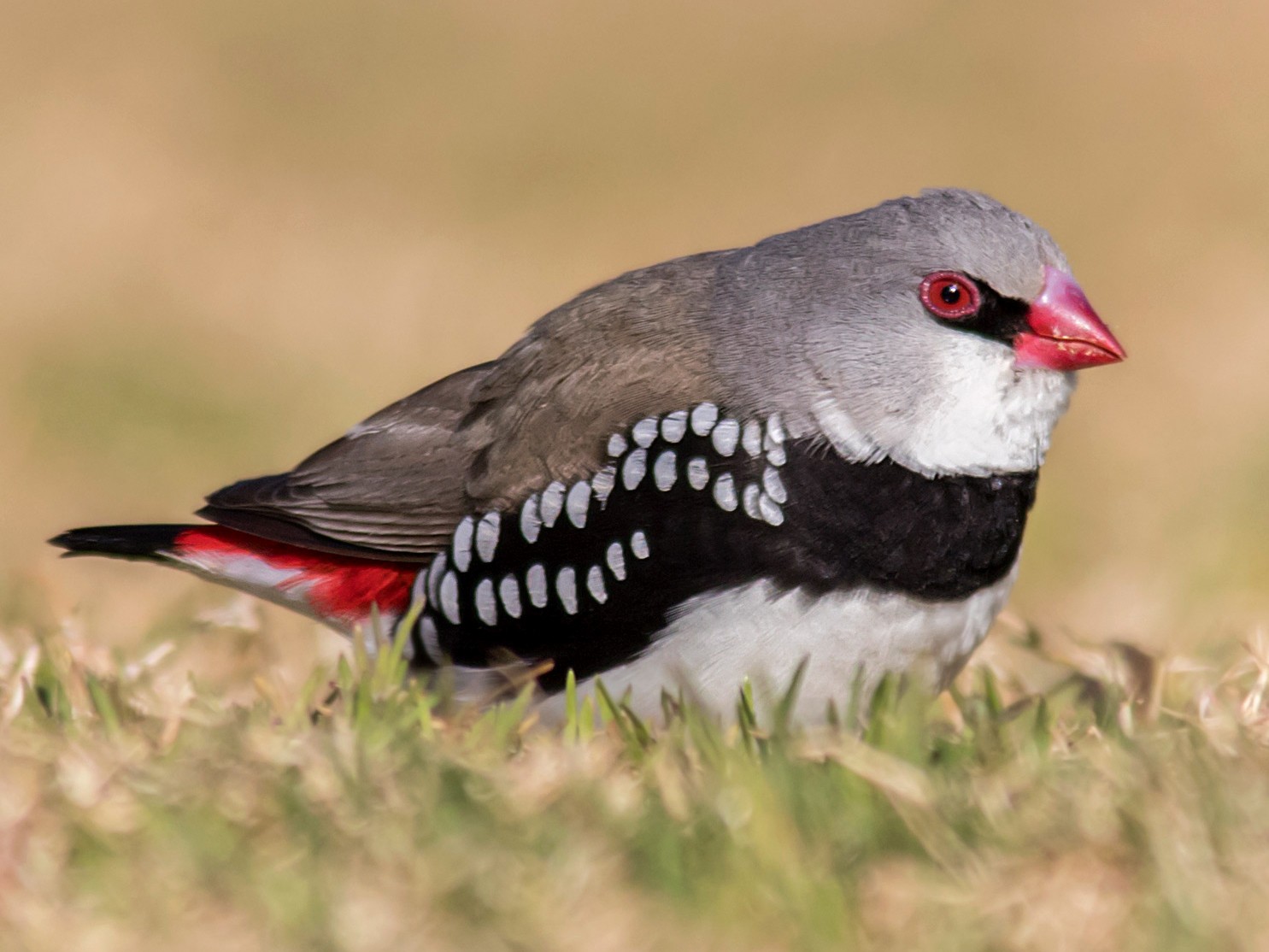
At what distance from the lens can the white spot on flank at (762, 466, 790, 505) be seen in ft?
13.6

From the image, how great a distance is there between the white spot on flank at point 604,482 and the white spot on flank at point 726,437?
25 centimetres

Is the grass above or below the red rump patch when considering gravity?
below

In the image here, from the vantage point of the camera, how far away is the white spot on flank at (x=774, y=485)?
4.16 metres

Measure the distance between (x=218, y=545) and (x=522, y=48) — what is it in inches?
376

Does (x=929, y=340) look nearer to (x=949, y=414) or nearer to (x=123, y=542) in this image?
(x=949, y=414)

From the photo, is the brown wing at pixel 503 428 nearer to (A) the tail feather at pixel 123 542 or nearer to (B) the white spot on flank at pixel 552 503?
(B) the white spot on flank at pixel 552 503

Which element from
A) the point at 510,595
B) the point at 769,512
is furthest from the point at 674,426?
the point at 510,595

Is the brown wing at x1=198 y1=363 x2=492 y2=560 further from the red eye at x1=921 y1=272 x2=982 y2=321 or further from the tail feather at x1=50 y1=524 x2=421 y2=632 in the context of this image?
the red eye at x1=921 y1=272 x2=982 y2=321

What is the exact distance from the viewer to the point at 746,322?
448cm

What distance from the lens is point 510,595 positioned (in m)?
4.38

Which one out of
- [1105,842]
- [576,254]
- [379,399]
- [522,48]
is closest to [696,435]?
[1105,842]

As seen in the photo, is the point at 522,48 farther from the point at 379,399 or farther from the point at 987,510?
the point at 987,510

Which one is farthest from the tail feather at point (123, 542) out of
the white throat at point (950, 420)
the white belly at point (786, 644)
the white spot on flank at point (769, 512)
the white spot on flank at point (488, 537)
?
the white throat at point (950, 420)

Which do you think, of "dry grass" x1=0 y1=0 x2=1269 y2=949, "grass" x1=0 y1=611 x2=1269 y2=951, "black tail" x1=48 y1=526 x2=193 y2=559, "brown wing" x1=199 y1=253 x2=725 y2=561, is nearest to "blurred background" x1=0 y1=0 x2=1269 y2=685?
"dry grass" x1=0 y1=0 x2=1269 y2=949
